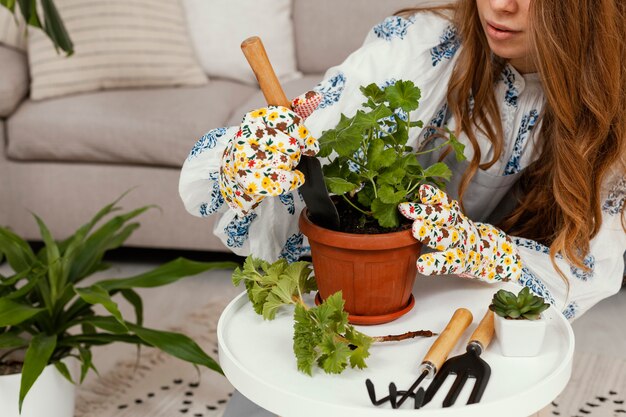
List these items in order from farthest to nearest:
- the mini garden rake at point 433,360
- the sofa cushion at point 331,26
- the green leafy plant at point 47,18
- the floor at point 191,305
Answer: the sofa cushion at point 331,26
the floor at point 191,305
the green leafy plant at point 47,18
the mini garden rake at point 433,360

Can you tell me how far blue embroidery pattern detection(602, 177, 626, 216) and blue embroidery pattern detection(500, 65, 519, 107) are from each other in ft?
0.71

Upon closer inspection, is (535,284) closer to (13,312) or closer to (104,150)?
(13,312)

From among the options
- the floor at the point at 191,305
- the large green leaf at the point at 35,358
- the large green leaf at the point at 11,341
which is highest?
the large green leaf at the point at 35,358

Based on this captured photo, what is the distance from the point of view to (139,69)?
8.07ft

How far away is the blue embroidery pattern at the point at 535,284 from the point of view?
3.82 feet

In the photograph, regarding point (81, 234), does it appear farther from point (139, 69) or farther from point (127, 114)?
point (139, 69)

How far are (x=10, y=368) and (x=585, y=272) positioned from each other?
3.43ft

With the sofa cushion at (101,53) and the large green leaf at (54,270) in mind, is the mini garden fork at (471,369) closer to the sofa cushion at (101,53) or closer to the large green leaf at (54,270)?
the large green leaf at (54,270)

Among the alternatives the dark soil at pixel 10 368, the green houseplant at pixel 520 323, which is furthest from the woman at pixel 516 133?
the dark soil at pixel 10 368

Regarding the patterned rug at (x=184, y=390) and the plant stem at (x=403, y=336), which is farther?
the patterned rug at (x=184, y=390)

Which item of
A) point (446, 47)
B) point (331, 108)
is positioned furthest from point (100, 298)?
point (446, 47)

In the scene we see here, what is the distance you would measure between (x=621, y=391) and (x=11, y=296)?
129 centimetres

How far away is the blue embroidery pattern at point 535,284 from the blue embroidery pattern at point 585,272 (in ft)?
0.22

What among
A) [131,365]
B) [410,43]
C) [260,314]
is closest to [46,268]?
[131,365]
